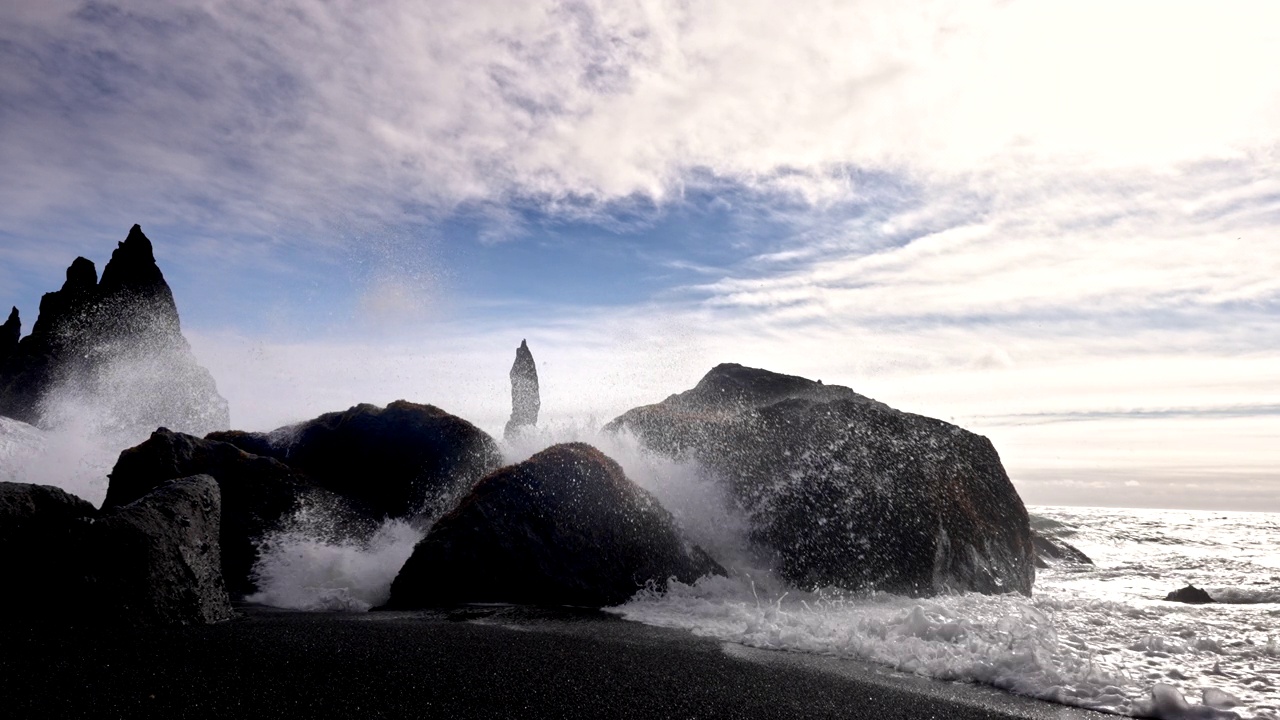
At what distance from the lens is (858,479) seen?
14117mm

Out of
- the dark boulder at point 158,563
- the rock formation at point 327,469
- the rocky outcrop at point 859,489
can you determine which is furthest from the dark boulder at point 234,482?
the rocky outcrop at point 859,489

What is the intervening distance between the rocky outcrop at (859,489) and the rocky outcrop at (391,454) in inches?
139

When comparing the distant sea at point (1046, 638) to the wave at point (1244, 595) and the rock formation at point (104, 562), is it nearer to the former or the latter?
the wave at point (1244, 595)

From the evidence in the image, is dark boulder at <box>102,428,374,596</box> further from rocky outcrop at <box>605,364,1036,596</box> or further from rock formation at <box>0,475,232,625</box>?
rocky outcrop at <box>605,364,1036,596</box>

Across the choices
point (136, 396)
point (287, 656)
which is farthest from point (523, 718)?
point (136, 396)

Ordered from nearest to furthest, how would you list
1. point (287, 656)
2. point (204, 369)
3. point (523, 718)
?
point (523, 718) < point (287, 656) < point (204, 369)

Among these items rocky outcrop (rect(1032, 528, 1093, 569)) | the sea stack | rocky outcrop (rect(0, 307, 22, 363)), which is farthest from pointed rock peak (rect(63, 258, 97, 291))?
rocky outcrop (rect(1032, 528, 1093, 569))

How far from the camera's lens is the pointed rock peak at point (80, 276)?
198 feet

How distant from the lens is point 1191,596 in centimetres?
1334

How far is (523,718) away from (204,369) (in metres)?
69.9

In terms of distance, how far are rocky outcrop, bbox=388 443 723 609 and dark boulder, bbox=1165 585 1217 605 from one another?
9453 millimetres

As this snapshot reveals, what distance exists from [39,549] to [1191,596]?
18.9 meters

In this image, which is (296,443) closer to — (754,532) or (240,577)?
(240,577)

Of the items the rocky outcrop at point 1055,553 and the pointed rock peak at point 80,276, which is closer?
the rocky outcrop at point 1055,553
